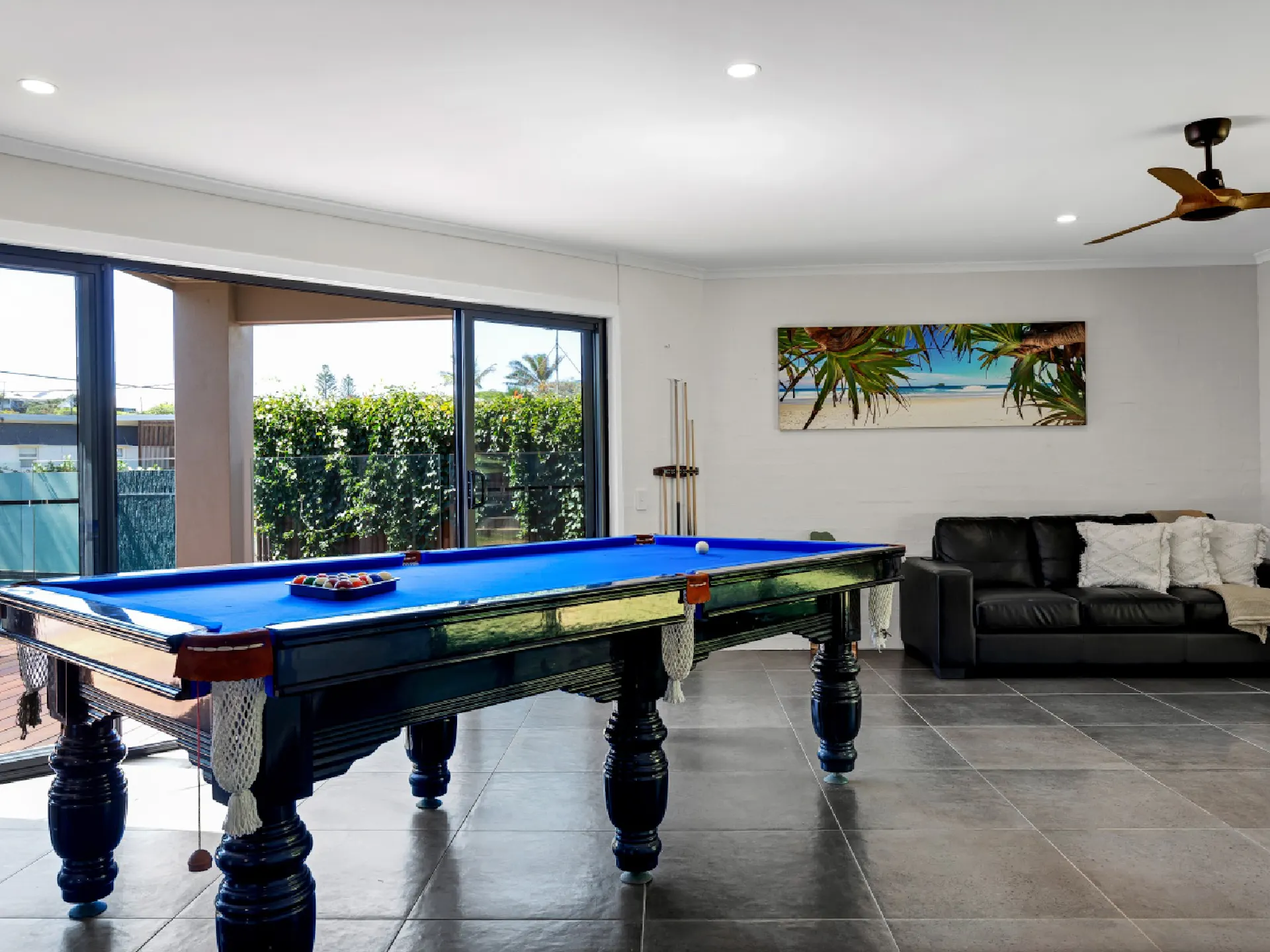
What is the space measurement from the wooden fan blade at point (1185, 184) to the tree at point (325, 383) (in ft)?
20.7

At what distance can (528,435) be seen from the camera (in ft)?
18.4

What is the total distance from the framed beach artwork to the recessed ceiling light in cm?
430

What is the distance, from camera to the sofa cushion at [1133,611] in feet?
16.9

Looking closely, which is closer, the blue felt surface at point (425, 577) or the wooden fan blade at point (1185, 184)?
the blue felt surface at point (425, 577)

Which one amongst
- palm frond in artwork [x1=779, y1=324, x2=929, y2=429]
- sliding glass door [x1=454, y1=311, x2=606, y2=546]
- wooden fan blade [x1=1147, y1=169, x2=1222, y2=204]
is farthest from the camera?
palm frond in artwork [x1=779, y1=324, x2=929, y2=429]

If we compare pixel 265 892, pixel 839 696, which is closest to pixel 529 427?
pixel 839 696

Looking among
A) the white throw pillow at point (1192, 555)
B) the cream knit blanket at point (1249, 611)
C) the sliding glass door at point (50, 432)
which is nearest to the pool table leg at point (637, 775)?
the sliding glass door at point (50, 432)

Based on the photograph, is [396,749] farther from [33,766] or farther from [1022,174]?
[1022,174]

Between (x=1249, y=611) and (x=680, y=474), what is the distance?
3231 millimetres

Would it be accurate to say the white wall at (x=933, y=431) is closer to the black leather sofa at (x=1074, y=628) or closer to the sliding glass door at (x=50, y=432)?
the black leather sofa at (x=1074, y=628)

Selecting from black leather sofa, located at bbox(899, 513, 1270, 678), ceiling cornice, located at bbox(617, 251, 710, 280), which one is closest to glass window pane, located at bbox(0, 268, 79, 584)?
ceiling cornice, located at bbox(617, 251, 710, 280)

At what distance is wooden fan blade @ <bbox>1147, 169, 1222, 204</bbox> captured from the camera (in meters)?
3.48

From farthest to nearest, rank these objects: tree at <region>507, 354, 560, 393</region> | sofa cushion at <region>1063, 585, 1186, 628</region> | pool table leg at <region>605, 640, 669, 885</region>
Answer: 1. tree at <region>507, 354, 560, 393</region>
2. sofa cushion at <region>1063, 585, 1186, 628</region>
3. pool table leg at <region>605, 640, 669, 885</region>

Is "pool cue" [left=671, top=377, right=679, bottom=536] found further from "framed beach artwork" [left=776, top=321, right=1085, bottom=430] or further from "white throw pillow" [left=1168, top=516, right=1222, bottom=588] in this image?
"white throw pillow" [left=1168, top=516, right=1222, bottom=588]
